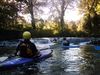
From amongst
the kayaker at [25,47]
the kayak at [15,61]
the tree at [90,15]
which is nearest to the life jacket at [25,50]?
the kayaker at [25,47]

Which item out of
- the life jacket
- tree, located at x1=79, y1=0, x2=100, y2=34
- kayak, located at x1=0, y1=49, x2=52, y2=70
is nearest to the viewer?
kayak, located at x1=0, y1=49, x2=52, y2=70

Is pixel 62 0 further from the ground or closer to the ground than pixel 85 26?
further from the ground

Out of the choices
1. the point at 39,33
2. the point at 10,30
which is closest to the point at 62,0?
the point at 39,33

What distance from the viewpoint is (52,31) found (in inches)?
1879

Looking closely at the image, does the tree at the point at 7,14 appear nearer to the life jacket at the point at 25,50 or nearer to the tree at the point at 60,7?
the tree at the point at 60,7

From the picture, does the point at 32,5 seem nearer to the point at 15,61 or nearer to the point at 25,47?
the point at 25,47

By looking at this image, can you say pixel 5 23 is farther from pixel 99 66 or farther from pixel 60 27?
pixel 99 66

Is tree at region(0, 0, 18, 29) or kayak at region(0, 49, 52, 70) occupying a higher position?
tree at region(0, 0, 18, 29)

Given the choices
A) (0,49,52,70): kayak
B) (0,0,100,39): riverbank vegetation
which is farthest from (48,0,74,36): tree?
(0,49,52,70): kayak

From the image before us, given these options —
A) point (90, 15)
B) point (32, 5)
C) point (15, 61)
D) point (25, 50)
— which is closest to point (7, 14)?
point (32, 5)

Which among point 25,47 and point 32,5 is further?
point 32,5

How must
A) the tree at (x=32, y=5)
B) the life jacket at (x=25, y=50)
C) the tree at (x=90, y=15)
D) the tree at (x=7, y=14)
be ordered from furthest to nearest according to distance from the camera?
the tree at (x=90, y=15) < the tree at (x=32, y=5) < the tree at (x=7, y=14) < the life jacket at (x=25, y=50)

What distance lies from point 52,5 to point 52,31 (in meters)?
5.40

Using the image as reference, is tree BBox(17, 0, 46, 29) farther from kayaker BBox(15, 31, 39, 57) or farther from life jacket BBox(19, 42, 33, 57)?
life jacket BBox(19, 42, 33, 57)
